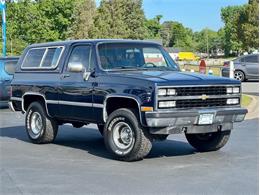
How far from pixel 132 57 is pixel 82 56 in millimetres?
872

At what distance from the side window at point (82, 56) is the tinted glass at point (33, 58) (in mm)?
1145

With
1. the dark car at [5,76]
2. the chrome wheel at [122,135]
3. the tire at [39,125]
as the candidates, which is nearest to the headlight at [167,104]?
the chrome wheel at [122,135]

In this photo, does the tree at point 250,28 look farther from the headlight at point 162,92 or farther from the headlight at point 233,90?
the headlight at point 162,92

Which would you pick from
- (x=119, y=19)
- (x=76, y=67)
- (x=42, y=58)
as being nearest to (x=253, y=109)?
(x=42, y=58)

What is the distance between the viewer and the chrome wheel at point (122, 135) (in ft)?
27.7

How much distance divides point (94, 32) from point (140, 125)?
60037mm

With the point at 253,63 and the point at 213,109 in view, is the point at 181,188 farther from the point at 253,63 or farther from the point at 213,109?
the point at 253,63

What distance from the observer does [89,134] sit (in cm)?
1185

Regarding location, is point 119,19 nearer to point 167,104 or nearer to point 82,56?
point 82,56

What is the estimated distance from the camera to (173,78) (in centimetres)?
830

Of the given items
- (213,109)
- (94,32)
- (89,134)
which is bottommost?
(89,134)

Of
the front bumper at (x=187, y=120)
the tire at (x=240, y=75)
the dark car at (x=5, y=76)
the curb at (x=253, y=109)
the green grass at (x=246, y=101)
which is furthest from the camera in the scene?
the tire at (x=240, y=75)

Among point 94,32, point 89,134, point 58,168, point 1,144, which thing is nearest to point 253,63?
point 89,134

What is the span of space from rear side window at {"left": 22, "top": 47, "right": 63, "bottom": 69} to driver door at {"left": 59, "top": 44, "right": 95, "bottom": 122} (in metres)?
0.44
